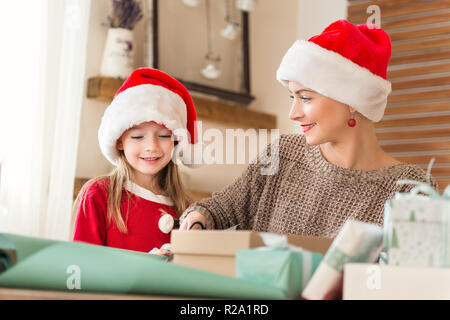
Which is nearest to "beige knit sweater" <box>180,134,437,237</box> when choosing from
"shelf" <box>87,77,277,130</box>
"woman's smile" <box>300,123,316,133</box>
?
"woman's smile" <box>300,123,316,133</box>

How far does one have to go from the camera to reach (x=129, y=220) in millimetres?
1738

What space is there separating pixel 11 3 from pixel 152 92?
3.62 ft

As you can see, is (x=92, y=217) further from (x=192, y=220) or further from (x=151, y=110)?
(x=192, y=220)

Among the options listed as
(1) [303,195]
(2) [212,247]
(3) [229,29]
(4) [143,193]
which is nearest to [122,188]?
(4) [143,193]

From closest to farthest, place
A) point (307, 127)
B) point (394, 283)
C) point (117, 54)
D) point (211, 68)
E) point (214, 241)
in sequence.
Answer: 1. point (394, 283)
2. point (214, 241)
3. point (307, 127)
4. point (117, 54)
5. point (211, 68)

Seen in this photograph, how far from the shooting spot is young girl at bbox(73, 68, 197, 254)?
1.70 meters

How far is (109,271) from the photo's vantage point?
673 millimetres

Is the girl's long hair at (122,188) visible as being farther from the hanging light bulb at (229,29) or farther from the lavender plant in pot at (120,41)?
the hanging light bulb at (229,29)

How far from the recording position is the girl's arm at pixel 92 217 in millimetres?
1649

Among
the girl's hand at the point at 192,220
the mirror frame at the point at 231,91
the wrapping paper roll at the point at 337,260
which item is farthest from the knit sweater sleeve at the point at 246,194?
the mirror frame at the point at 231,91

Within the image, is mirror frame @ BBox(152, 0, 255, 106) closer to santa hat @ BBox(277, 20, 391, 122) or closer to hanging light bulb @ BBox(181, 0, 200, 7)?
hanging light bulb @ BBox(181, 0, 200, 7)

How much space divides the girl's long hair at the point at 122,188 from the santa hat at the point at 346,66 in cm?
58

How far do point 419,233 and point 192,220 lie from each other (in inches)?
25.1
